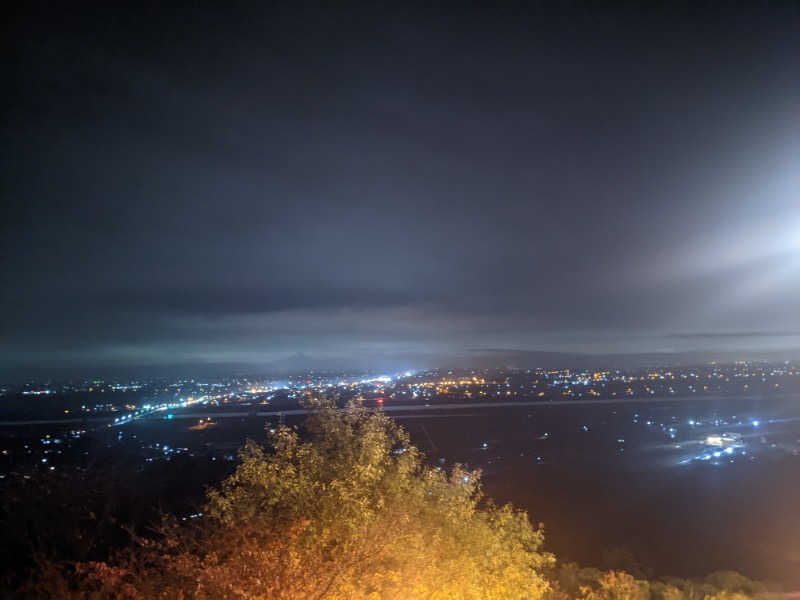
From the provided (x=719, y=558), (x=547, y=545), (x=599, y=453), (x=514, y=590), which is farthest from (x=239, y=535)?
(x=599, y=453)

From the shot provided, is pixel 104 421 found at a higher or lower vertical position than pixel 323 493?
lower

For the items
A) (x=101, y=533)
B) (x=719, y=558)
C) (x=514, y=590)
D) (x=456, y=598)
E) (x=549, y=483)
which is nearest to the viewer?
(x=456, y=598)

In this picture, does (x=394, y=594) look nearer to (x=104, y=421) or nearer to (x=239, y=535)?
(x=239, y=535)

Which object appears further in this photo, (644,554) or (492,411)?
(492,411)
